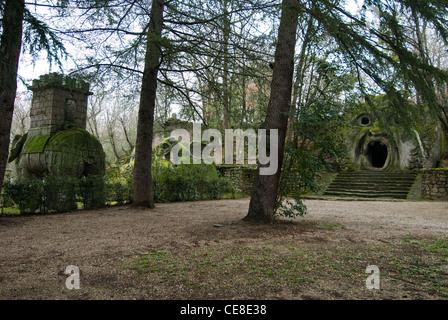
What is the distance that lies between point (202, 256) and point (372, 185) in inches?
560

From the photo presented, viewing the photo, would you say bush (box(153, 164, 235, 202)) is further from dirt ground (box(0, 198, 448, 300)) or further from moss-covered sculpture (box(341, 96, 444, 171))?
moss-covered sculpture (box(341, 96, 444, 171))

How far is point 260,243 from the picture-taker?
4.40 meters

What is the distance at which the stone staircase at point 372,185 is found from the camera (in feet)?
46.5

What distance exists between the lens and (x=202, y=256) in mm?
3758

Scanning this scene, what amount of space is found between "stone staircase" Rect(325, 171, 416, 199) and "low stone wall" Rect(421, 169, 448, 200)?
86 cm

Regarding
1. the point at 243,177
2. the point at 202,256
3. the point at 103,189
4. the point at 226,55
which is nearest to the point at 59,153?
the point at 103,189

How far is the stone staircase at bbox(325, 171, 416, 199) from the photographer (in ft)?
46.5

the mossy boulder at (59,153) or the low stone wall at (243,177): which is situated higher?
the mossy boulder at (59,153)

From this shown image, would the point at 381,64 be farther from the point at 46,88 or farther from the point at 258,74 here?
the point at 46,88

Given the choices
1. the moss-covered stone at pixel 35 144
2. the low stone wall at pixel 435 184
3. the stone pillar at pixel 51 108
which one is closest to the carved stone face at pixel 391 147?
the low stone wall at pixel 435 184

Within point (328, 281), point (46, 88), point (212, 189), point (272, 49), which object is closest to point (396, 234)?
point (328, 281)

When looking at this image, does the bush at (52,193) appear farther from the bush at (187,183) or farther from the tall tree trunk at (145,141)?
the bush at (187,183)

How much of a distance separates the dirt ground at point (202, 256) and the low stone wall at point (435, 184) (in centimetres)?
757

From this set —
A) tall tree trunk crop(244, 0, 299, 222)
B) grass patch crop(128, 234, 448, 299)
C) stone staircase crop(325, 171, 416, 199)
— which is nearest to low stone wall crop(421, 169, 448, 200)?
stone staircase crop(325, 171, 416, 199)
